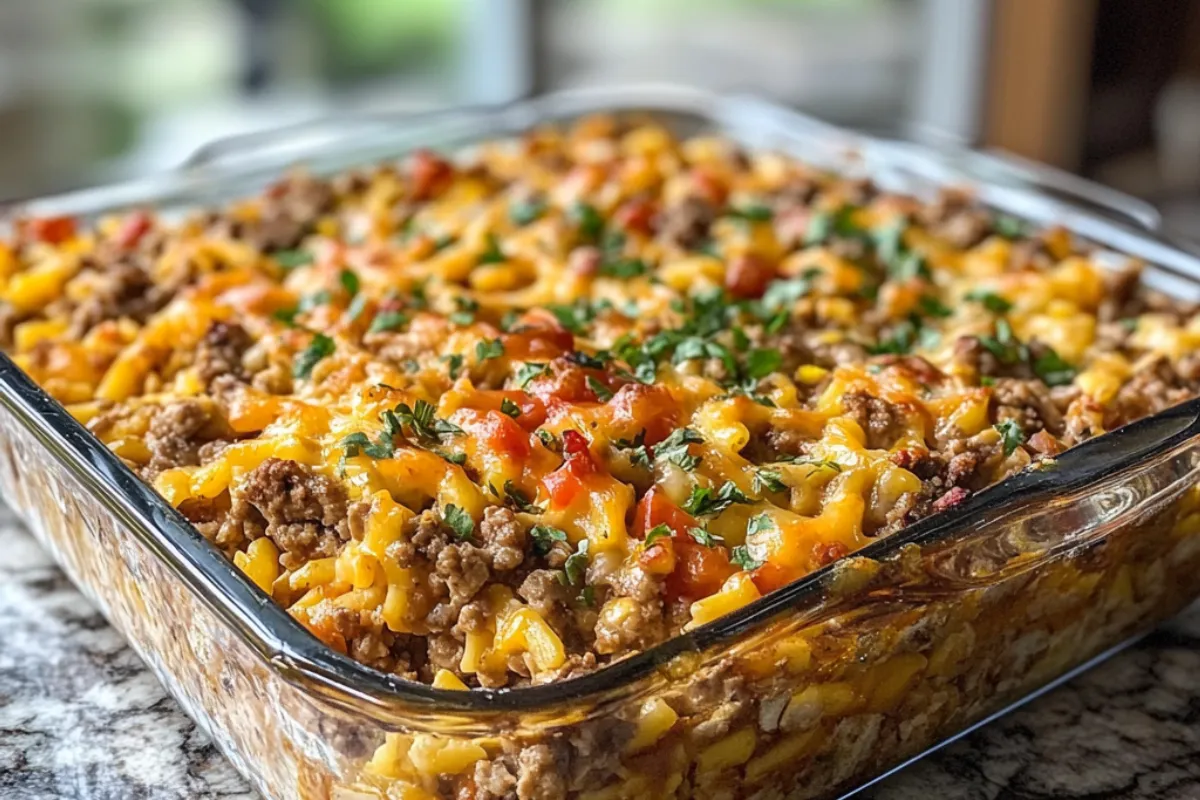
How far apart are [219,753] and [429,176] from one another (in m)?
1.48

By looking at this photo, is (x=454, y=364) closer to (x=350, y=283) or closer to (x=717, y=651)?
(x=350, y=283)

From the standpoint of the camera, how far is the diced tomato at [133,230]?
2730 mm

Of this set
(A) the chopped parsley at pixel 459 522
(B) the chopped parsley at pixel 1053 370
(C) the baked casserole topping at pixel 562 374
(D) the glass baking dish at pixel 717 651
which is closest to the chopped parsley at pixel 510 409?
(C) the baked casserole topping at pixel 562 374

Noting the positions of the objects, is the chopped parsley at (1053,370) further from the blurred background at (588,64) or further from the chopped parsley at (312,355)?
the blurred background at (588,64)

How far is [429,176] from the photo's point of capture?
2.99m

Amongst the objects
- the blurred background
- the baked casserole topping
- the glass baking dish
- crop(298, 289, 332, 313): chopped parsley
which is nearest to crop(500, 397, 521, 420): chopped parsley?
the baked casserole topping

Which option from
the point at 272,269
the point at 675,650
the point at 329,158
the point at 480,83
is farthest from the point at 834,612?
the point at 480,83

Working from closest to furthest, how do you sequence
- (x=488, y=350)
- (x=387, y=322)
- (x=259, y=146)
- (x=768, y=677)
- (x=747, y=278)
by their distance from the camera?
1. (x=768, y=677)
2. (x=488, y=350)
3. (x=387, y=322)
4. (x=747, y=278)
5. (x=259, y=146)

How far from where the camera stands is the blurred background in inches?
190

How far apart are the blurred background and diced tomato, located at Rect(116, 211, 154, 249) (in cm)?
210

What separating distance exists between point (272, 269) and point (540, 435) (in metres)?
0.99

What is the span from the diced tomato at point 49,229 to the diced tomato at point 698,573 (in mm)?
1654

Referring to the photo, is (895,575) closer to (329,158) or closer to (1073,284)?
(1073,284)

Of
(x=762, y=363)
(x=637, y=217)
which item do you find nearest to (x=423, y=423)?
(x=762, y=363)
